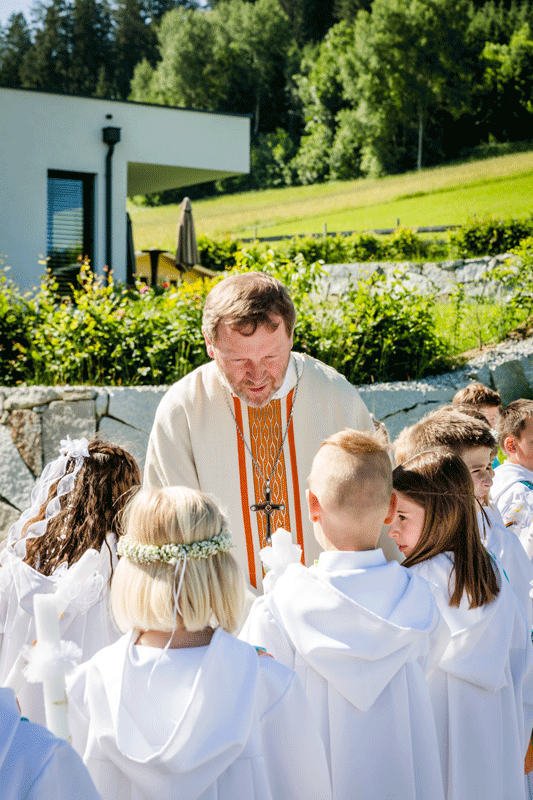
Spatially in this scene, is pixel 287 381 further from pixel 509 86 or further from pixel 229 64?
pixel 229 64

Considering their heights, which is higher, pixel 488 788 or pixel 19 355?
pixel 19 355

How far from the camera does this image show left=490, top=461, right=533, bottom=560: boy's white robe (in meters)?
3.62

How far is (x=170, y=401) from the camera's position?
3.01 meters

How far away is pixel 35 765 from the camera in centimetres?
135

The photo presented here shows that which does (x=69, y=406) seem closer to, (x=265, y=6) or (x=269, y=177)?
(x=269, y=177)

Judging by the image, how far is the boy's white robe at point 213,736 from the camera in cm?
164

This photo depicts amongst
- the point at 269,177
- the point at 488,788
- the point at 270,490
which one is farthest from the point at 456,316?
the point at 269,177

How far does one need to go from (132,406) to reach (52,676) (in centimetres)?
500

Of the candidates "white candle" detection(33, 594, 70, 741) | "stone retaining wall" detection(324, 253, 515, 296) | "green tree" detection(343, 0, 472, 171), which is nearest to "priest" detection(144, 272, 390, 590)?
"white candle" detection(33, 594, 70, 741)

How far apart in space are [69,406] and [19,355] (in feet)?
3.39

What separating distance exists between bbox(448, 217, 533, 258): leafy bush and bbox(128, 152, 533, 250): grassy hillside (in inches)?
165

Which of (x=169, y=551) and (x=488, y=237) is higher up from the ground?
(x=488, y=237)

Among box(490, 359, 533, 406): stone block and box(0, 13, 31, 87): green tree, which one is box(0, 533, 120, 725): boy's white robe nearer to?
box(490, 359, 533, 406): stone block

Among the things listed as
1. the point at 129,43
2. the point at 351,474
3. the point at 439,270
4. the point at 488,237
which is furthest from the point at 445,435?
the point at 129,43
